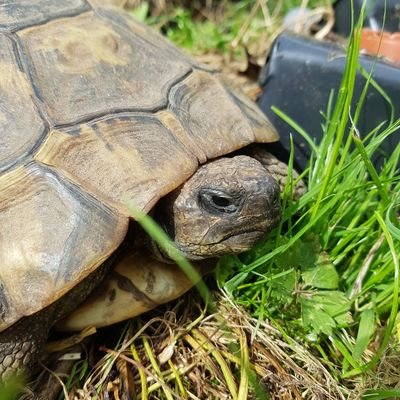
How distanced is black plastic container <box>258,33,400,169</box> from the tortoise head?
0.64 meters

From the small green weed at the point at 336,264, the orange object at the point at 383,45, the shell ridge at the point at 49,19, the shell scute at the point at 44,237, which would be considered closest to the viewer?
the shell scute at the point at 44,237

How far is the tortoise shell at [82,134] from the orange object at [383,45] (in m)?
0.68

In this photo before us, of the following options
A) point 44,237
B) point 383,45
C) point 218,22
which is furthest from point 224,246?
point 218,22

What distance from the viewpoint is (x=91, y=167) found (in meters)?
1.57

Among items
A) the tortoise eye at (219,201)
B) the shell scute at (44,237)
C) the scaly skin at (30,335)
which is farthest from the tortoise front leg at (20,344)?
the tortoise eye at (219,201)

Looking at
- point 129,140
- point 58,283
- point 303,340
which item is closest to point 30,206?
point 58,283

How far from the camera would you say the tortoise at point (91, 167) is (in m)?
1.47

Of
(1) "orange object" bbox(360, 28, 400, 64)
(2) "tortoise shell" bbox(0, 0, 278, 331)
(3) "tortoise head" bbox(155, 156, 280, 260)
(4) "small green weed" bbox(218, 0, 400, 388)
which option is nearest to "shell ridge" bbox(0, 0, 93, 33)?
(2) "tortoise shell" bbox(0, 0, 278, 331)

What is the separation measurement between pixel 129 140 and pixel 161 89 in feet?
0.93

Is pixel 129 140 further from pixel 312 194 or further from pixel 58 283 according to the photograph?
pixel 312 194

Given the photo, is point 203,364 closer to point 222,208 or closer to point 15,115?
point 222,208

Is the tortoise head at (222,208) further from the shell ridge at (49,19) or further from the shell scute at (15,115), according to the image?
the shell ridge at (49,19)

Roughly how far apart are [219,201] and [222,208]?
23 millimetres

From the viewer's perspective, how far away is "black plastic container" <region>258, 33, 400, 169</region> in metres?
2.11
